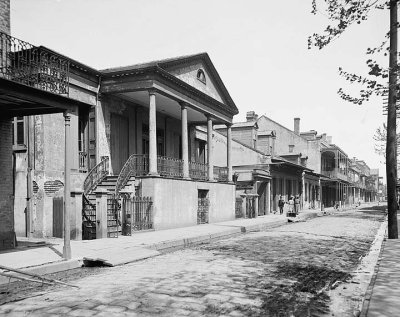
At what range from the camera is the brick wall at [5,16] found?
10.4 meters

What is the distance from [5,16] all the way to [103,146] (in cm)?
760

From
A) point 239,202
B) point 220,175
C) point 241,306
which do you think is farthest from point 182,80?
point 241,306

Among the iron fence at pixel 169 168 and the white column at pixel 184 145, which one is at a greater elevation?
the white column at pixel 184 145

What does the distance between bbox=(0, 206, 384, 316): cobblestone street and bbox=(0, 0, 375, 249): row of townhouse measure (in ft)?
8.55

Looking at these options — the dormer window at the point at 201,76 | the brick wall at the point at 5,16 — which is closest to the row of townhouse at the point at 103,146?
the brick wall at the point at 5,16

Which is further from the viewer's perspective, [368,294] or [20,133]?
[20,133]

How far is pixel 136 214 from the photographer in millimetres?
15617

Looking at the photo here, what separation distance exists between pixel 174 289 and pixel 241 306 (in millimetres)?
1314

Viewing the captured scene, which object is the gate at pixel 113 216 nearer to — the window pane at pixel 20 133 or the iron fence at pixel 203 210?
the window pane at pixel 20 133

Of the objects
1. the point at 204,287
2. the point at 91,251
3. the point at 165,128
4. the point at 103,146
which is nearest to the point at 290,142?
the point at 165,128

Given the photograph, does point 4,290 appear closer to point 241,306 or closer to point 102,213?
point 241,306

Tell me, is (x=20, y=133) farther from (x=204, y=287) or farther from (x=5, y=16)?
(x=204, y=287)

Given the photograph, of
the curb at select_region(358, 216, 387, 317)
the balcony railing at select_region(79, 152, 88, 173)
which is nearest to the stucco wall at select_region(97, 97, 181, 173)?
the balcony railing at select_region(79, 152, 88, 173)

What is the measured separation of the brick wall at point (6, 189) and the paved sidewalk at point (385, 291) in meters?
9.00
